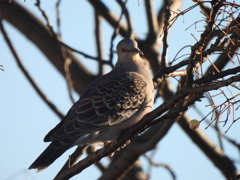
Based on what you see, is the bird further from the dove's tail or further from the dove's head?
the dove's head

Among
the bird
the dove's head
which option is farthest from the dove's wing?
the dove's head

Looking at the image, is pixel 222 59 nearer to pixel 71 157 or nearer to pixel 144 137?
pixel 144 137

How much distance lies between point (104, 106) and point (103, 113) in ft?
0.38

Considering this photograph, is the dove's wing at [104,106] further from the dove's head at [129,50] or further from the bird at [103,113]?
the dove's head at [129,50]

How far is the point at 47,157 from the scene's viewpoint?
4223 mm

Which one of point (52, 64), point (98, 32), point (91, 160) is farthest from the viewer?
point (52, 64)

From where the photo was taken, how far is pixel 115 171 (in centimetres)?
578

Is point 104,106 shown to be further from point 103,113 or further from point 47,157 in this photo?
point 47,157

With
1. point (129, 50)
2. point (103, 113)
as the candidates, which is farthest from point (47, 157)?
point (129, 50)

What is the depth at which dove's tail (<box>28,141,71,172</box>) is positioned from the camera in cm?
419

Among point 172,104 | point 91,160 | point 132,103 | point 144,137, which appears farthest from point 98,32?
point 172,104

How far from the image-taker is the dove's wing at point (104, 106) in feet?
14.7

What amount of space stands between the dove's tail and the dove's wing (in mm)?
99

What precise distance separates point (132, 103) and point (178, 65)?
0.64 m
